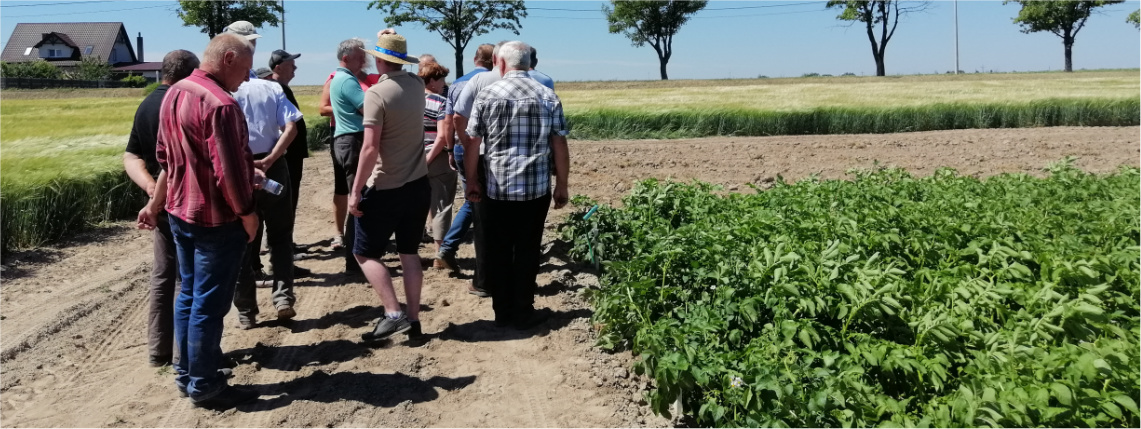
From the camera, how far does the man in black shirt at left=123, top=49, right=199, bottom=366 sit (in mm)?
4438

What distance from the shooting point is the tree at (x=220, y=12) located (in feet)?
175

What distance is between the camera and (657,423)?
3984mm

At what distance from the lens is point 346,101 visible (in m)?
6.04

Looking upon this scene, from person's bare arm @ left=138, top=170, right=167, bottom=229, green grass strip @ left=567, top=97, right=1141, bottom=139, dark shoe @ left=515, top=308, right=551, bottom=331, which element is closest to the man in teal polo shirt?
dark shoe @ left=515, top=308, right=551, bottom=331

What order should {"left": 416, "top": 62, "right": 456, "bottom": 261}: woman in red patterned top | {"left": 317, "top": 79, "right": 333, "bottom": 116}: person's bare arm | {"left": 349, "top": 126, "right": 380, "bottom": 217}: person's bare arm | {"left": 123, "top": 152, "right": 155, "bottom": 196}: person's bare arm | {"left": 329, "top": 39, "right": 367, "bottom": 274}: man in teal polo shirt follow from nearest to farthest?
{"left": 123, "top": 152, "right": 155, "bottom": 196}: person's bare arm, {"left": 349, "top": 126, "right": 380, "bottom": 217}: person's bare arm, {"left": 329, "top": 39, "right": 367, "bottom": 274}: man in teal polo shirt, {"left": 416, "top": 62, "right": 456, "bottom": 261}: woman in red patterned top, {"left": 317, "top": 79, "right": 333, "bottom": 116}: person's bare arm

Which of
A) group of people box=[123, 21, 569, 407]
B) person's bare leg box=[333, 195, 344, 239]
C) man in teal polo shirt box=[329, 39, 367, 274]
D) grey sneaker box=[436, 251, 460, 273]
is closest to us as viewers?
group of people box=[123, 21, 569, 407]

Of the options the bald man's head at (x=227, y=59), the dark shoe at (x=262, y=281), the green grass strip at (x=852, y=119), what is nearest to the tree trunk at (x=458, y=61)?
the green grass strip at (x=852, y=119)

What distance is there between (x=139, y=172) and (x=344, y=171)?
2092mm

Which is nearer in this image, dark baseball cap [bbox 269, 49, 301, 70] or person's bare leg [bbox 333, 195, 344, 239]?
dark baseball cap [bbox 269, 49, 301, 70]

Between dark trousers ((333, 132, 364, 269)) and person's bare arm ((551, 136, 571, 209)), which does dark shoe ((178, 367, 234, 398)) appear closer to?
dark trousers ((333, 132, 364, 269))

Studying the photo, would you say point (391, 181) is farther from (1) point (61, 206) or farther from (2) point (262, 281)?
(1) point (61, 206)

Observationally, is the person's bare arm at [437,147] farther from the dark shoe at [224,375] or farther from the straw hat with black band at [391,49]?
the dark shoe at [224,375]

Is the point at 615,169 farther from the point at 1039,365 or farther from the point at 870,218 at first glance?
the point at 1039,365

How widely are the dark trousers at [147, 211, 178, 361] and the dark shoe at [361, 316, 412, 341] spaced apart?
1054 millimetres
